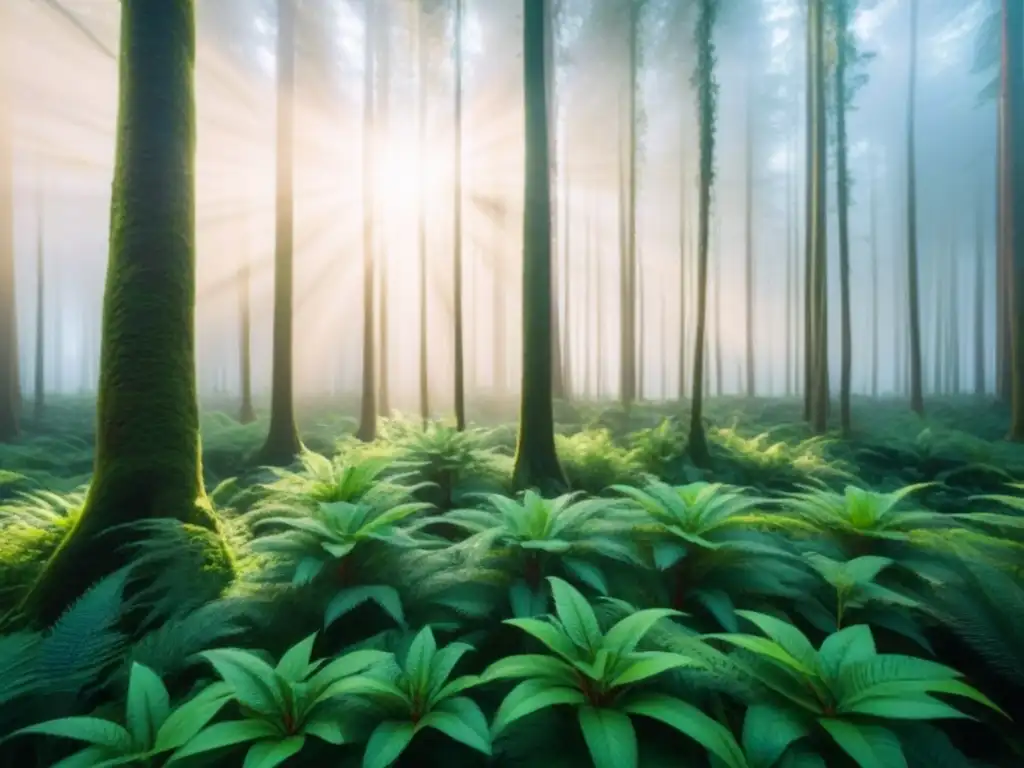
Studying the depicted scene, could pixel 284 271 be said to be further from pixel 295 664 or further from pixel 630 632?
pixel 630 632

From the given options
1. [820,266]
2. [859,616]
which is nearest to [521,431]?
[859,616]

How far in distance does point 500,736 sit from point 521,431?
5461 mm

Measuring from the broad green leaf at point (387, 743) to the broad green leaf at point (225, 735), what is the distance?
39 cm

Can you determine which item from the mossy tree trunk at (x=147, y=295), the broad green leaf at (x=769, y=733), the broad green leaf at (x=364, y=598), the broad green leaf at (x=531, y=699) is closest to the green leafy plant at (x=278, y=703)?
the broad green leaf at (x=364, y=598)

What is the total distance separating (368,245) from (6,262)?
869cm

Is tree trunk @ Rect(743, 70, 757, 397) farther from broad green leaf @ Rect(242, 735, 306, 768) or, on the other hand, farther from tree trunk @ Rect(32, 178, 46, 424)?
tree trunk @ Rect(32, 178, 46, 424)

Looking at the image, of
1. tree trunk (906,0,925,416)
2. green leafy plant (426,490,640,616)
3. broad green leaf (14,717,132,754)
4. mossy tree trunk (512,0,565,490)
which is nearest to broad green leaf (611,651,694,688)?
green leafy plant (426,490,640,616)

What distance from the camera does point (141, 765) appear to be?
2016 mm

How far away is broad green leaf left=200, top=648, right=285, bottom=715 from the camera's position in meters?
2.11

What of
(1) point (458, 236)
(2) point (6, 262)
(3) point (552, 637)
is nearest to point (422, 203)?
(1) point (458, 236)

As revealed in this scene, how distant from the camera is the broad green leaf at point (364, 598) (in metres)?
2.90

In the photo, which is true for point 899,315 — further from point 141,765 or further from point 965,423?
point 141,765

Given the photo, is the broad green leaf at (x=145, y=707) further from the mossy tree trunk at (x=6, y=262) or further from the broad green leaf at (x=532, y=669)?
the mossy tree trunk at (x=6, y=262)

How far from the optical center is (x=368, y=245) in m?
14.1
